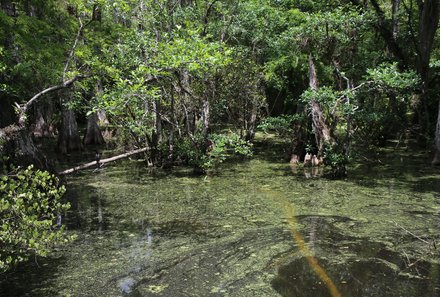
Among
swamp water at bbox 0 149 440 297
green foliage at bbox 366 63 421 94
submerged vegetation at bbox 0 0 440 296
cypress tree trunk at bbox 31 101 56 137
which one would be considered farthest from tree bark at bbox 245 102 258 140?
cypress tree trunk at bbox 31 101 56 137

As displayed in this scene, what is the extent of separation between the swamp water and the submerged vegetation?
5 centimetres

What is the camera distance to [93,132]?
Answer: 1493 cm

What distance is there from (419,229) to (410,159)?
576cm

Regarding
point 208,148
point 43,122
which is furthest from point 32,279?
point 43,122

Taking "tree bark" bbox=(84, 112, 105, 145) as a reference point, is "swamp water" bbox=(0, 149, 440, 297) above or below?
below

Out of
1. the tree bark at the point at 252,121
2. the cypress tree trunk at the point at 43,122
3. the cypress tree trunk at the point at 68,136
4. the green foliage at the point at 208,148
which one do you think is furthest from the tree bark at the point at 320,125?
the cypress tree trunk at the point at 43,122

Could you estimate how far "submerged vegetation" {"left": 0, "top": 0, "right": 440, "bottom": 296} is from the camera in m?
4.94

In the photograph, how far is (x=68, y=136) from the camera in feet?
43.7

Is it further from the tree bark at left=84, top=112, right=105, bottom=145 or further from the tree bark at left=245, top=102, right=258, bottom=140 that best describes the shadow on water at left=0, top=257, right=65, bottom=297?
the tree bark at left=84, top=112, right=105, bottom=145

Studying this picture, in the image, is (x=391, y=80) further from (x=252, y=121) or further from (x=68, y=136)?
(x=68, y=136)

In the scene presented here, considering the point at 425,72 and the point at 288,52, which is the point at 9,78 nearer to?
the point at 288,52

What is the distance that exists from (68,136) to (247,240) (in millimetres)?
9680

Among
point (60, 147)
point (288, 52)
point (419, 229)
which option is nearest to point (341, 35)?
point (288, 52)

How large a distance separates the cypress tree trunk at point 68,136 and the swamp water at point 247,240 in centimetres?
510
